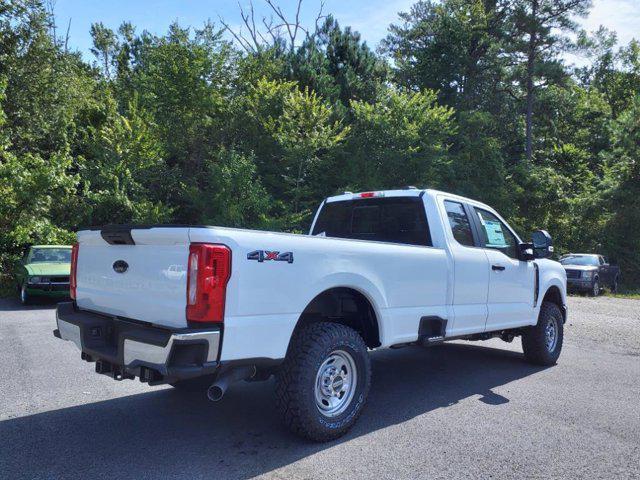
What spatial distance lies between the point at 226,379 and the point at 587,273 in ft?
65.7

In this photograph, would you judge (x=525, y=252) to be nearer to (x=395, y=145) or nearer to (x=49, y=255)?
(x=49, y=255)

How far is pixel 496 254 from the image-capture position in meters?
6.19

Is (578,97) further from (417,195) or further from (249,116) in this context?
(417,195)

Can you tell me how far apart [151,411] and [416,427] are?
7.93 feet

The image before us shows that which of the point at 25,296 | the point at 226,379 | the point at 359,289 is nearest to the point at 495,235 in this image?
the point at 359,289

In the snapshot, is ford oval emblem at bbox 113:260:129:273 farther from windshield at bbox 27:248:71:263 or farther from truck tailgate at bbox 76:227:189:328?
windshield at bbox 27:248:71:263

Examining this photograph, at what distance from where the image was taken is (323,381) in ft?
13.9

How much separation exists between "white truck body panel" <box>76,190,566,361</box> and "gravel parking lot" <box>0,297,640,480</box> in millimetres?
787

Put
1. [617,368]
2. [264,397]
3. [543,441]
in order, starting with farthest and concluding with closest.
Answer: [617,368] < [264,397] < [543,441]

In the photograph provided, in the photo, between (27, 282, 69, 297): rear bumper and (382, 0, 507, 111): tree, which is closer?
(27, 282, 69, 297): rear bumper

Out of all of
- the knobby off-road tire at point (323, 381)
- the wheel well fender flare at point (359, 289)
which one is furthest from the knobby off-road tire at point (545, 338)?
the knobby off-road tire at point (323, 381)

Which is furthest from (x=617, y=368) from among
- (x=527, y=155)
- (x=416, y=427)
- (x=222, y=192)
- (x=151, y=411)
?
(x=527, y=155)

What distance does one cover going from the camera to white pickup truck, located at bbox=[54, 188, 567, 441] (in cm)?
345

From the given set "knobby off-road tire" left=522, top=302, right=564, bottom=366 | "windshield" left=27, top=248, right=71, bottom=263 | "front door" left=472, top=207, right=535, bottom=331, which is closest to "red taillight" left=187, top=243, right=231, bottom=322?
"front door" left=472, top=207, right=535, bottom=331
